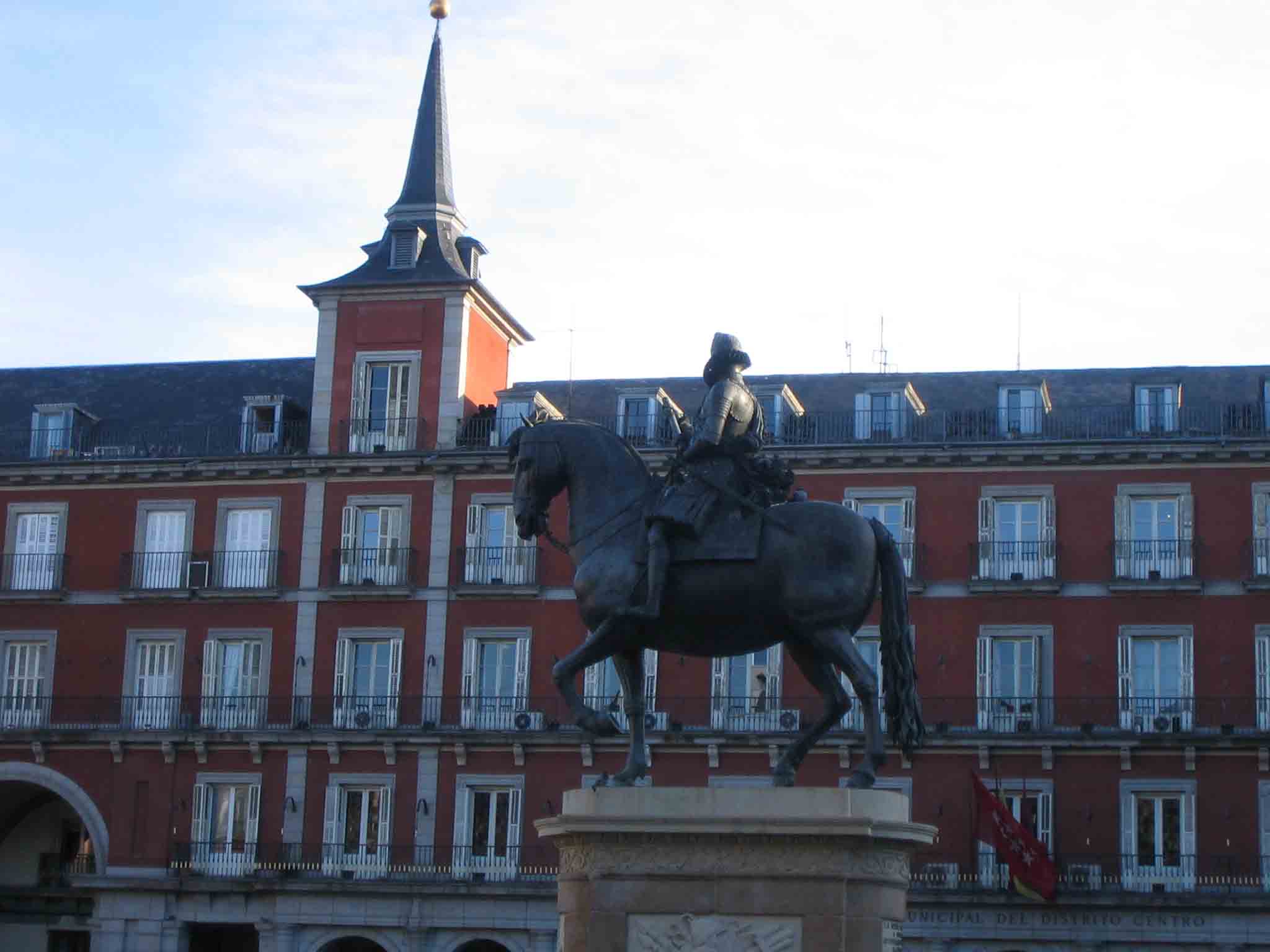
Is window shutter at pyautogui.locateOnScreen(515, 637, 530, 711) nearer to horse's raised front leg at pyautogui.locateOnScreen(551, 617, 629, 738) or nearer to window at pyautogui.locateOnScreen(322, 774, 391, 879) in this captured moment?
window at pyautogui.locateOnScreen(322, 774, 391, 879)

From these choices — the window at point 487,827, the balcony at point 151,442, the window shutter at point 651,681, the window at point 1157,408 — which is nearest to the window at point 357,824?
the window at point 487,827

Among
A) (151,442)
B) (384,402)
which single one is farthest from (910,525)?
(151,442)

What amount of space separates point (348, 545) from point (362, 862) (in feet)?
25.2

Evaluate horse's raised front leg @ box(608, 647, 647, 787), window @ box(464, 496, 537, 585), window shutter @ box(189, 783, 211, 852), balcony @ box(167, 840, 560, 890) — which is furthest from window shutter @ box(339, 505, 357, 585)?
horse's raised front leg @ box(608, 647, 647, 787)

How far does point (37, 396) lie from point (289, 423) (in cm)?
883

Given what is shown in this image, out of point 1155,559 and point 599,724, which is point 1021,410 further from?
point 599,724

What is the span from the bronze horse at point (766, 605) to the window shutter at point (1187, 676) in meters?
31.1

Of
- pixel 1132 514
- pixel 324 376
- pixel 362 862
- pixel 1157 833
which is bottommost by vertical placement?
pixel 362 862

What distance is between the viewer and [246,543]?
52.4m

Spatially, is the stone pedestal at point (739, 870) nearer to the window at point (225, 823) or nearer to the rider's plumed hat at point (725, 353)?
the rider's plumed hat at point (725, 353)

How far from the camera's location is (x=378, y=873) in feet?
162

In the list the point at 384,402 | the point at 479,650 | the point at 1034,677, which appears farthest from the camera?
the point at 384,402

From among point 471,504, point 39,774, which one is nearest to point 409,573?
point 471,504

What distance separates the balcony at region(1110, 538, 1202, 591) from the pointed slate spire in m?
20.2
